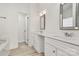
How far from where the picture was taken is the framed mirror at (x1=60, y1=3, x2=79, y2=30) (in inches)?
36.6

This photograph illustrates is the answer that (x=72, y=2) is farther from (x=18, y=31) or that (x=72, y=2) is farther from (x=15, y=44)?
(x=15, y=44)

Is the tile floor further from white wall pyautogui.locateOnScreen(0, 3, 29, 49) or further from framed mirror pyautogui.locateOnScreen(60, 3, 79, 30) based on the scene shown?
framed mirror pyautogui.locateOnScreen(60, 3, 79, 30)

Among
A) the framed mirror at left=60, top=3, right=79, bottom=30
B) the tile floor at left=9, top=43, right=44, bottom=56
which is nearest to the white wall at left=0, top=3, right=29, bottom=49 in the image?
the tile floor at left=9, top=43, right=44, bottom=56

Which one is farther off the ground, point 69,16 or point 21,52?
point 69,16

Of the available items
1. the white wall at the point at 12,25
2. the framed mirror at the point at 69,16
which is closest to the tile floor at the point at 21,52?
the white wall at the point at 12,25

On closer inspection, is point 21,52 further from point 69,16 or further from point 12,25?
point 69,16

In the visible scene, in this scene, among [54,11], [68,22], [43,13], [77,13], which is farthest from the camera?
[43,13]

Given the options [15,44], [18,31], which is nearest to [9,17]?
[18,31]

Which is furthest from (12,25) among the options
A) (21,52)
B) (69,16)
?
(69,16)

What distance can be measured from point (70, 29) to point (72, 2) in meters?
0.31

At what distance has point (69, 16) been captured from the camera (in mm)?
1025

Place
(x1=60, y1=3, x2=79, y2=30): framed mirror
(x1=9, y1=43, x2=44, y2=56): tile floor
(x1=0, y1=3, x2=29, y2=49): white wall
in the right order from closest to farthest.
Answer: (x1=60, y1=3, x2=79, y2=30): framed mirror < (x1=9, y1=43, x2=44, y2=56): tile floor < (x1=0, y1=3, x2=29, y2=49): white wall

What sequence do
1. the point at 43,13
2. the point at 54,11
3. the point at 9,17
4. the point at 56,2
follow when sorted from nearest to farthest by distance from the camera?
the point at 56,2 → the point at 54,11 → the point at 9,17 → the point at 43,13

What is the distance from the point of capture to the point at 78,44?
0.78 meters
